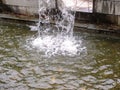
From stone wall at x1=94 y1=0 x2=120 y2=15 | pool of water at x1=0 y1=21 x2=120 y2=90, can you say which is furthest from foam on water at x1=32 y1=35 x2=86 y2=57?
stone wall at x1=94 y1=0 x2=120 y2=15

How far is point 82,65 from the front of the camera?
11.0 meters

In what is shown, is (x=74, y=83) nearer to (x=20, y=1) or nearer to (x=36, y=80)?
(x=36, y=80)

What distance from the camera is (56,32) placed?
14.4m

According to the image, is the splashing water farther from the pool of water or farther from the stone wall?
the stone wall

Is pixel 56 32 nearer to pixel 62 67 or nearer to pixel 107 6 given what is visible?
pixel 107 6

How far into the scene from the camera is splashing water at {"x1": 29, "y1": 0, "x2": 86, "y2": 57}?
12321mm

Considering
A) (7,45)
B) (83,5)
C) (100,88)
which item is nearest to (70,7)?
(83,5)

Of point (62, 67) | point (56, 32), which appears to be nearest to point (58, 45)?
point (56, 32)

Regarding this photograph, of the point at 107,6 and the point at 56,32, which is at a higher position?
the point at 107,6

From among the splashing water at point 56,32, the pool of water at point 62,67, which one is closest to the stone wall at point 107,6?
the pool of water at point 62,67

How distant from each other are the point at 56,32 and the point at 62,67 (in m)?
3.92

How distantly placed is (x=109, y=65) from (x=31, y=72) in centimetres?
328

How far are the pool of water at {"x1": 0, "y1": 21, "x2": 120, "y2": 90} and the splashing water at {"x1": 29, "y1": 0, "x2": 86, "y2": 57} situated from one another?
15.9 inches

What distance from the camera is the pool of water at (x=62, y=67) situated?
9.63m
